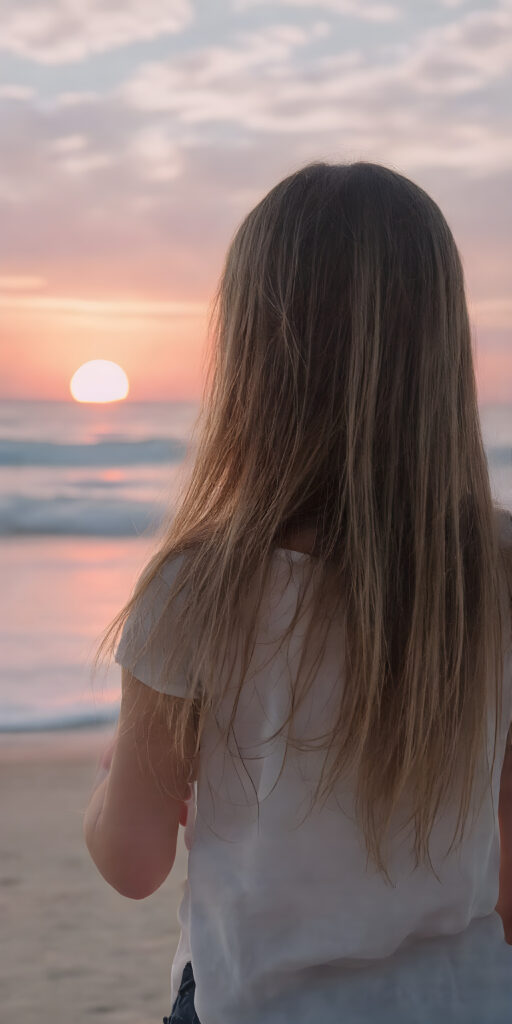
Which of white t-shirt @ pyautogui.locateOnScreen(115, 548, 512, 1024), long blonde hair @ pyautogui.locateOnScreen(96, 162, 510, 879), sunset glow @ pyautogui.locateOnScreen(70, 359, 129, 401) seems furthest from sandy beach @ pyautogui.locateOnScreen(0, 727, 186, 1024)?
sunset glow @ pyautogui.locateOnScreen(70, 359, 129, 401)

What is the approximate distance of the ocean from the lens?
17.2 feet

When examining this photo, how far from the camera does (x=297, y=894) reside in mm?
1019

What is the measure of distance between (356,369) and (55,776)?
383 centimetres

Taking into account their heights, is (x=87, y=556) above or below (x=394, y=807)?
above

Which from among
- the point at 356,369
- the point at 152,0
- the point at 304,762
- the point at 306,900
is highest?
the point at 152,0

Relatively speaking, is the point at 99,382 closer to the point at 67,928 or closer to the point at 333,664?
the point at 67,928

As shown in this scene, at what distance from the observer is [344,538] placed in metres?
1.05

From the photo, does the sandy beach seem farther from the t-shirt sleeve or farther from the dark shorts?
the t-shirt sleeve

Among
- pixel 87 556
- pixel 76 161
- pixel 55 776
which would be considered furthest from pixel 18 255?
pixel 55 776

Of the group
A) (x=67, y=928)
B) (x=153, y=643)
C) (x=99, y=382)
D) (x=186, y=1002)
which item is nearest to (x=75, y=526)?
(x=99, y=382)

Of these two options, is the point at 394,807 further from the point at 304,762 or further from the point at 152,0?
the point at 152,0

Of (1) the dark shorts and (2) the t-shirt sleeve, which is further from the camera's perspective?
(1) the dark shorts

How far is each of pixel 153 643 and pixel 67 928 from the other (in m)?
2.51

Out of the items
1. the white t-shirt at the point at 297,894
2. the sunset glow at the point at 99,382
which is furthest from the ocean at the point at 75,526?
the sunset glow at the point at 99,382
